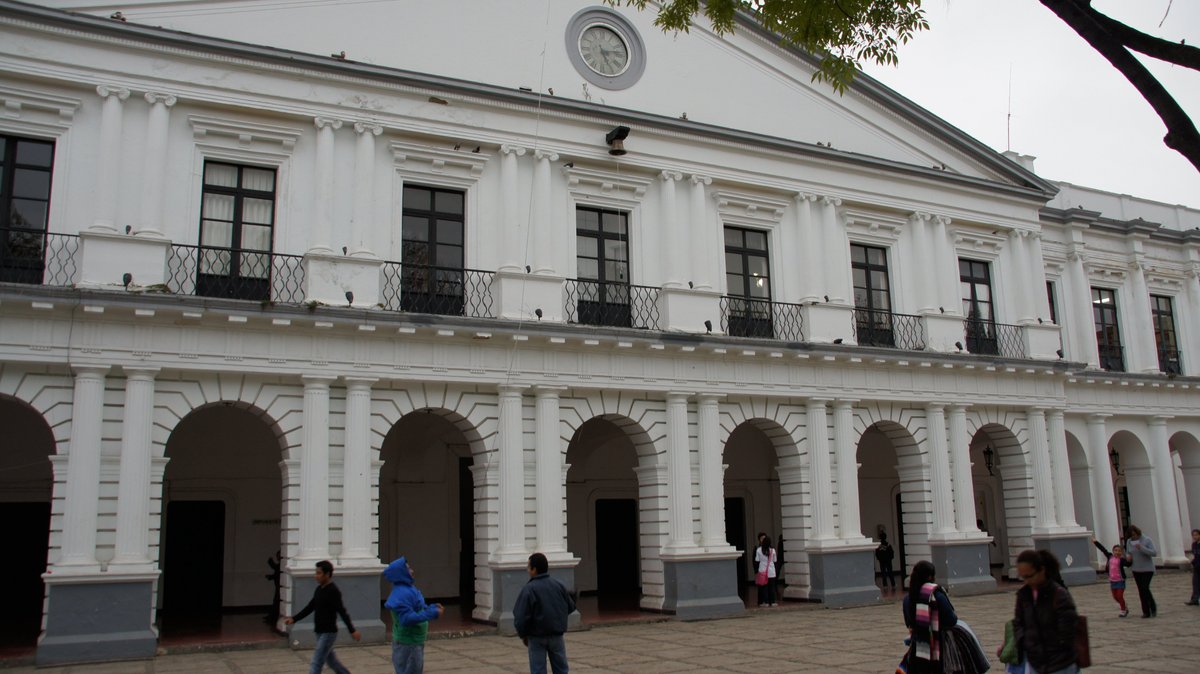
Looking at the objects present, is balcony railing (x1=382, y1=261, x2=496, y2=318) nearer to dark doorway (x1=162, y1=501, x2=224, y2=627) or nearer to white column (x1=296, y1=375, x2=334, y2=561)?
white column (x1=296, y1=375, x2=334, y2=561)

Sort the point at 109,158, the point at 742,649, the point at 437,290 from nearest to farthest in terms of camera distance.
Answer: the point at 742,649 → the point at 109,158 → the point at 437,290

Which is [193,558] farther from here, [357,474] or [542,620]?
[542,620]

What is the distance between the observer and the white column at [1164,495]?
949 inches

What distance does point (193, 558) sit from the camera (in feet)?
58.6

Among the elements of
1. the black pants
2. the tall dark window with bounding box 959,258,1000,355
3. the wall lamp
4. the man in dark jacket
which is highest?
the wall lamp

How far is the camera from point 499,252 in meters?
16.4

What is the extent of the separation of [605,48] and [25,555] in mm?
13572

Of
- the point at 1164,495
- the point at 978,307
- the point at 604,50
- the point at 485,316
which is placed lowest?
the point at 1164,495

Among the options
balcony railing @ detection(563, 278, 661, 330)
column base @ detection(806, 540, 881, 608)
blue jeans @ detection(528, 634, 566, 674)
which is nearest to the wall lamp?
balcony railing @ detection(563, 278, 661, 330)

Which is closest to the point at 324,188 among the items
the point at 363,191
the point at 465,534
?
the point at 363,191

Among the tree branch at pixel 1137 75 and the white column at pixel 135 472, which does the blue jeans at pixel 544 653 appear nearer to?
the tree branch at pixel 1137 75

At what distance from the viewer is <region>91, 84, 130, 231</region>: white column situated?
1376 cm

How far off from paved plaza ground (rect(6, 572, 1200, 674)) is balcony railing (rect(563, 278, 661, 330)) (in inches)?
200

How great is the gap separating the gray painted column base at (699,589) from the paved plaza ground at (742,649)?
37cm
